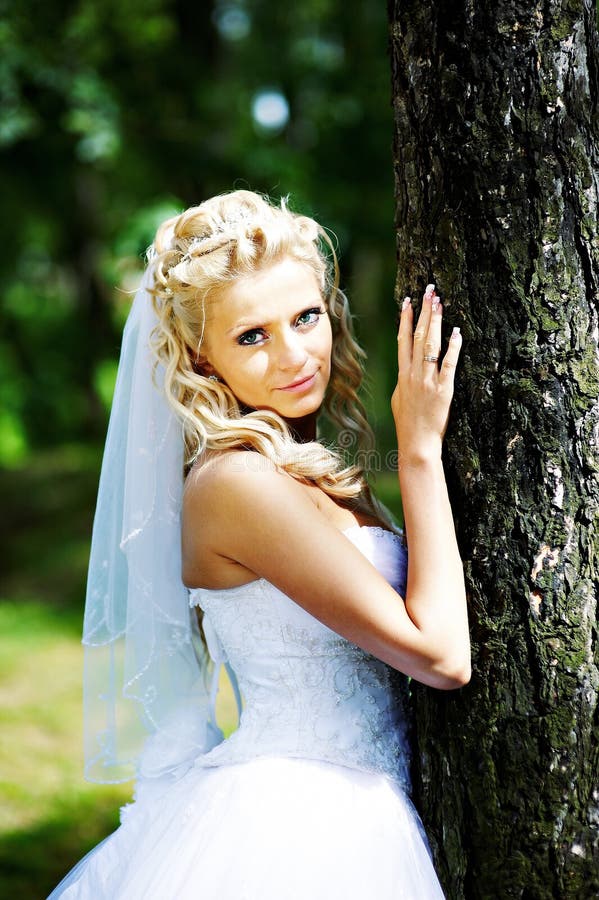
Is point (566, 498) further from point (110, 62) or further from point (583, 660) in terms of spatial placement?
point (110, 62)

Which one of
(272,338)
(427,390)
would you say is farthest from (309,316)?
(427,390)

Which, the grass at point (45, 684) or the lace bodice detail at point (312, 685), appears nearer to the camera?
the lace bodice detail at point (312, 685)

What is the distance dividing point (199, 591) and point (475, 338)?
Answer: 99 centimetres

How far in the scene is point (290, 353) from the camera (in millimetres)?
2258

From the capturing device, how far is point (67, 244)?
1492 cm

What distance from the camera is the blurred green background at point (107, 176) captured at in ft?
17.0

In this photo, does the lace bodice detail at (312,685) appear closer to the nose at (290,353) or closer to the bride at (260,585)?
the bride at (260,585)

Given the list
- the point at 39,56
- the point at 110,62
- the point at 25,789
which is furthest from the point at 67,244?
the point at 25,789

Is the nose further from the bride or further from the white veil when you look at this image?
the white veil

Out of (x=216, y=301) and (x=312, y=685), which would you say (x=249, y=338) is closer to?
(x=216, y=301)

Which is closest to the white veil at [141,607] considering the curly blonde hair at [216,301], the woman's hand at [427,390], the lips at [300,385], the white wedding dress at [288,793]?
the curly blonde hair at [216,301]

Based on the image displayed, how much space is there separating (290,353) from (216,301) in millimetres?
237

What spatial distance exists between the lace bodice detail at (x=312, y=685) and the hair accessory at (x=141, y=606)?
35 cm

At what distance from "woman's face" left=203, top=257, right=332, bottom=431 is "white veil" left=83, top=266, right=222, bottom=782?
0.29 metres
